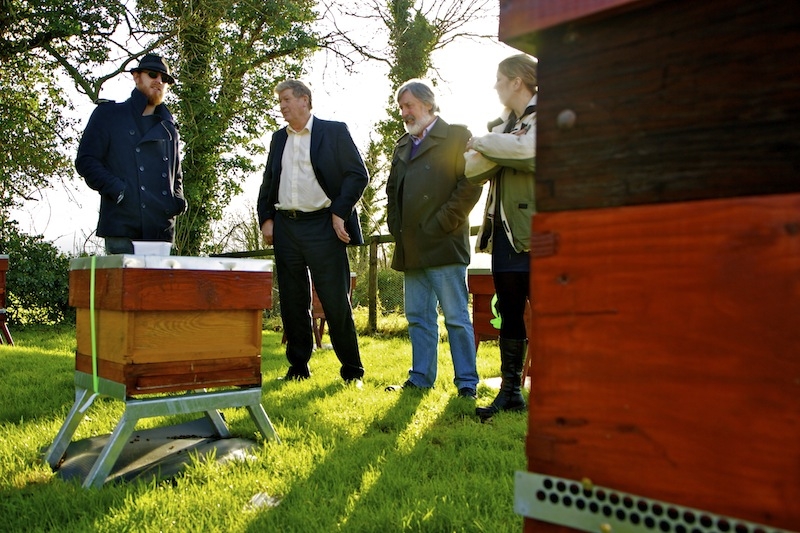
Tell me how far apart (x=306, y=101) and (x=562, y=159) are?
3.94m

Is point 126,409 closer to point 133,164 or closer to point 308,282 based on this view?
point 133,164

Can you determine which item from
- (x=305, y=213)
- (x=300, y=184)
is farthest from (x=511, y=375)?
(x=300, y=184)

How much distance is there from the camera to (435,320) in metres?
4.25

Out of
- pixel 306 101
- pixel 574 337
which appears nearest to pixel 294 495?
pixel 574 337

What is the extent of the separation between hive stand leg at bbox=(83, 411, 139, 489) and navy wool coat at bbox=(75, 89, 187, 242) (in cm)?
156

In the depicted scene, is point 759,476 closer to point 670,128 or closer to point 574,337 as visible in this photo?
point 574,337

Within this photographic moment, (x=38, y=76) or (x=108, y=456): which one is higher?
(x=38, y=76)

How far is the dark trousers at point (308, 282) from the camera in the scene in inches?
178

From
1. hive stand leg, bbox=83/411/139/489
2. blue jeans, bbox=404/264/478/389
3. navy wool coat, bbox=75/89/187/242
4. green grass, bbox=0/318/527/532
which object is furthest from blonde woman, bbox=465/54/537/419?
navy wool coat, bbox=75/89/187/242

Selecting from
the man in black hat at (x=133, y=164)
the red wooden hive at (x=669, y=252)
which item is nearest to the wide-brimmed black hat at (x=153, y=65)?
the man in black hat at (x=133, y=164)

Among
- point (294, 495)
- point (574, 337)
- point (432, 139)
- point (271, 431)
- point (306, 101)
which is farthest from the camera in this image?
point (306, 101)

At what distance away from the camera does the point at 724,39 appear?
0.80m

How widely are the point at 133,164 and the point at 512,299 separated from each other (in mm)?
2478

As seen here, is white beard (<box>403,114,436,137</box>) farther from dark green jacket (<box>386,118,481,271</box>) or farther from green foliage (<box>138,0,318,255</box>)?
green foliage (<box>138,0,318,255</box>)
